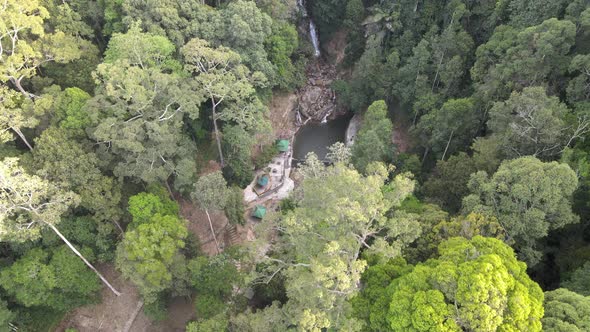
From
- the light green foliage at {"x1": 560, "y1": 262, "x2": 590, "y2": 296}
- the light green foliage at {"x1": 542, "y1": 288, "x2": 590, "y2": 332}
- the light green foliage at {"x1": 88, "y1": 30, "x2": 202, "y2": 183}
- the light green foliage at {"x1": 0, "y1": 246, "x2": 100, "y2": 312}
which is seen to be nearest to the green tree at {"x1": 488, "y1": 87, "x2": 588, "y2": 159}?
the light green foliage at {"x1": 560, "y1": 262, "x2": 590, "y2": 296}

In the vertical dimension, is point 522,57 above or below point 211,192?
below

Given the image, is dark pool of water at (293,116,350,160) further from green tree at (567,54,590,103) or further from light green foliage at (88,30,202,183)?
green tree at (567,54,590,103)

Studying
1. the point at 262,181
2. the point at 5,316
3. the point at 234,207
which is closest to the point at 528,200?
the point at 234,207

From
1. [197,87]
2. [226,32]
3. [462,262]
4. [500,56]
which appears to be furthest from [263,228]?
[500,56]

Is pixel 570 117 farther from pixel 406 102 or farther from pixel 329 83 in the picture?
pixel 329 83

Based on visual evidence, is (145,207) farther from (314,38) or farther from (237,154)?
(314,38)
